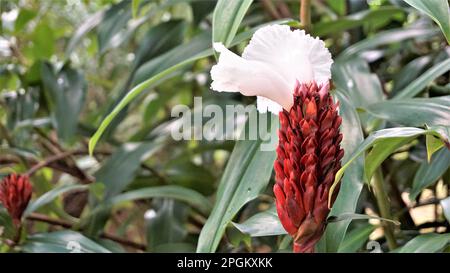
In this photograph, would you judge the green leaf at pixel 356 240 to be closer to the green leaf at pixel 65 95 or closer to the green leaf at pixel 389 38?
the green leaf at pixel 389 38

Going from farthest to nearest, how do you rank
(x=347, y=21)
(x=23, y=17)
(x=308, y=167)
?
(x=23, y=17)
(x=347, y=21)
(x=308, y=167)

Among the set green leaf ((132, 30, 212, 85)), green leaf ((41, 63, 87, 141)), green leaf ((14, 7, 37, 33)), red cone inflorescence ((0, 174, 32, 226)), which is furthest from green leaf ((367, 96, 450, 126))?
green leaf ((14, 7, 37, 33))

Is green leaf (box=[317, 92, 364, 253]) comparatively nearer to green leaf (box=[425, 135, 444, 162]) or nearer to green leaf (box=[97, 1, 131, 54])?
green leaf (box=[425, 135, 444, 162])

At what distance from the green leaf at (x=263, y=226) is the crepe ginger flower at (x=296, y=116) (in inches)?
2.6

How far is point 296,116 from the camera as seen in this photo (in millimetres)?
393

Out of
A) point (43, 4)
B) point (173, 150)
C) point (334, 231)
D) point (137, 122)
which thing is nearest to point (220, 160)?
point (173, 150)

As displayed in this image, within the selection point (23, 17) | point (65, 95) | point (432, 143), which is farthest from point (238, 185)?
point (23, 17)

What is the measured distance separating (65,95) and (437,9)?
665 millimetres

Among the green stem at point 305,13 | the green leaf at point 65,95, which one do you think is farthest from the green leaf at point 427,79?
the green leaf at point 65,95

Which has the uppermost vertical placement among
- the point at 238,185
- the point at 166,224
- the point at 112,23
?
the point at 112,23

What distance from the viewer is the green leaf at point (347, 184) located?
Result: 1.51 ft

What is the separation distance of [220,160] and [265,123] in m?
0.91

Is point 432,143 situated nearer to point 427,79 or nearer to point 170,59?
point 427,79
